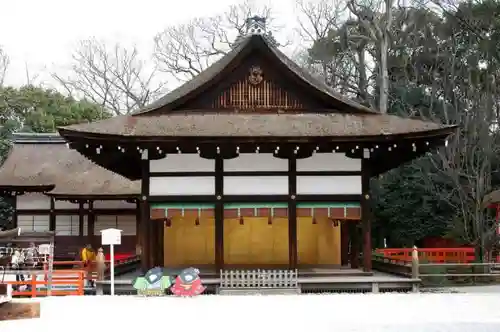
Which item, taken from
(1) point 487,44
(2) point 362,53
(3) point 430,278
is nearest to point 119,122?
(3) point 430,278

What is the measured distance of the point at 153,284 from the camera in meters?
15.4

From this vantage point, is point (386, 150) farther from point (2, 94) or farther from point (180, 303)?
point (2, 94)

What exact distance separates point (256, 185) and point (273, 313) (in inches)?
203

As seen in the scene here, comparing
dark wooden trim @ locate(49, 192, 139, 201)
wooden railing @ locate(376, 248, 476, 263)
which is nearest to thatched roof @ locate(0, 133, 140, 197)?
dark wooden trim @ locate(49, 192, 139, 201)

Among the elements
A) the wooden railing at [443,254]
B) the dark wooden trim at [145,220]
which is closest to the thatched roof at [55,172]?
the dark wooden trim at [145,220]

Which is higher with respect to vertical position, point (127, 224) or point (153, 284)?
point (127, 224)

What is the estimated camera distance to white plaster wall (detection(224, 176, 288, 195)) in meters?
16.6

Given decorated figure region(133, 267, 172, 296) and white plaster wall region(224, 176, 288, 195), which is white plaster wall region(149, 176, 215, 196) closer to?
white plaster wall region(224, 176, 288, 195)

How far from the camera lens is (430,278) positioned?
20.2m

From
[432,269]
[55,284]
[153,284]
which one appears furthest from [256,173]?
[432,269]

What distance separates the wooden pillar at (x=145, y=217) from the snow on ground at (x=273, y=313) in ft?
5.62

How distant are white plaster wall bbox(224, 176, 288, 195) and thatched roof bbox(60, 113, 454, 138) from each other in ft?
4.32

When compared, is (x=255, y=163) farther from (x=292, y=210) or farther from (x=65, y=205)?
(x=65, y=205)

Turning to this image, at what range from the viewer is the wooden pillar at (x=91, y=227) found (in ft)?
87.4
